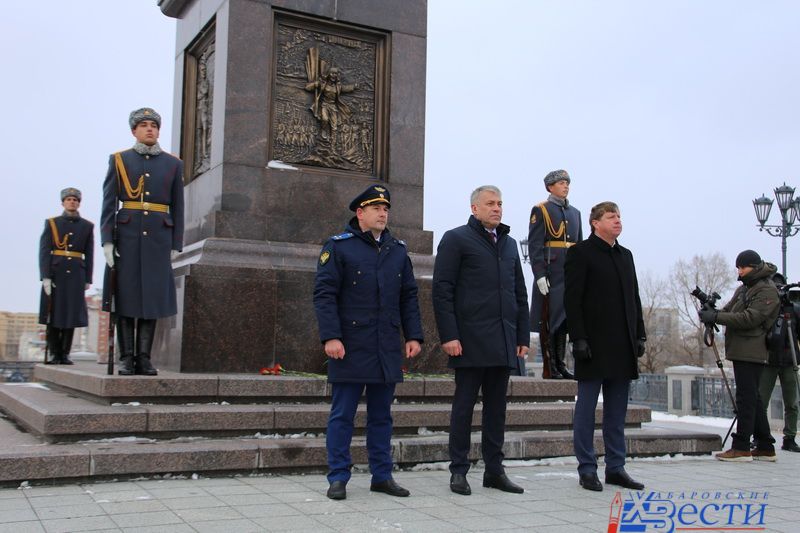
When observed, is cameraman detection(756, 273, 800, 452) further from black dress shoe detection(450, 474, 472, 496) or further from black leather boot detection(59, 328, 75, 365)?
black leather boot detection(59, 328, 75, 365)

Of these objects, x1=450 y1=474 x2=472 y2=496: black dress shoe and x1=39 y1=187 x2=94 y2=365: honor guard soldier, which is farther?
x1=39 y1=187 x2=94 y2=365: honor guard soldier

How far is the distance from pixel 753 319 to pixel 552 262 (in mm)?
2092

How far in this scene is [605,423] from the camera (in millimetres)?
6391

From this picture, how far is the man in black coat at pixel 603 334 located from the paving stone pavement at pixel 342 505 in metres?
0.33

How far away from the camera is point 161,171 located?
7500 millimetres

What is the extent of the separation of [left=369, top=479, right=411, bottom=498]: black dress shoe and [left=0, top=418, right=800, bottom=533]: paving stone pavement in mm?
56

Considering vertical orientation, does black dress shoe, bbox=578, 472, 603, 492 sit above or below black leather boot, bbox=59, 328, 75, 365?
below

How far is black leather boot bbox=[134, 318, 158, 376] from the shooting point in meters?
7.03

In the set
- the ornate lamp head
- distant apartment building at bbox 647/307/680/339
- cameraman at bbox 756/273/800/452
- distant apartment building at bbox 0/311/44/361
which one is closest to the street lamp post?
the ornate lamp head

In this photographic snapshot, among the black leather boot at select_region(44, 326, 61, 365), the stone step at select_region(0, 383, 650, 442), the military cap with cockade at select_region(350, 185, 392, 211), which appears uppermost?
the military cap with cockade at select_region(350, 185, 392, 211)

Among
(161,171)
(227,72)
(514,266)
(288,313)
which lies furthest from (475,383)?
(227,72)

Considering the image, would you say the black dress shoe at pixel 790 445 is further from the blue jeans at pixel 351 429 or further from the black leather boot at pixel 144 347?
the black leather boot at pixel 144 347

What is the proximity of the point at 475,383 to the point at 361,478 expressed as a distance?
1048 millimetres

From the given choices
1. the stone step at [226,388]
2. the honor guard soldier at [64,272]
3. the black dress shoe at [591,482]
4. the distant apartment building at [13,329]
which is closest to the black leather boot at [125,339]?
the stone step at [226,388]
